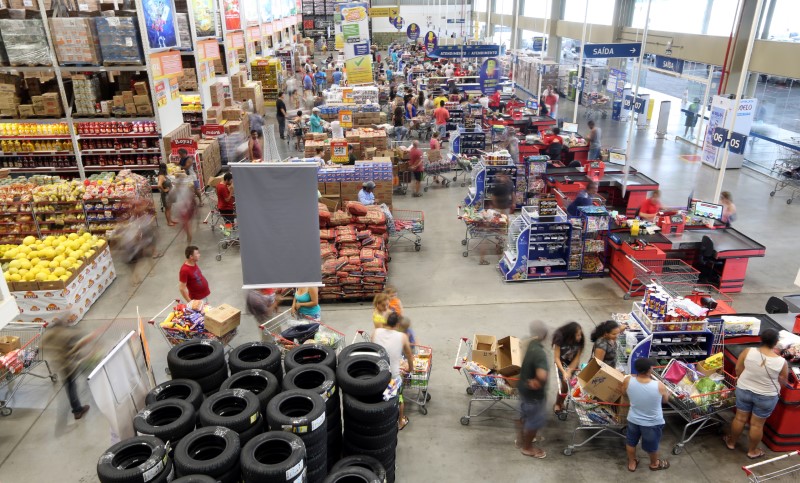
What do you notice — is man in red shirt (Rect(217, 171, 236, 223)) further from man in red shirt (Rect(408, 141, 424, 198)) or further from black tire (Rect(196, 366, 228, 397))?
black tire (Rect(196, 366, 228, 397))

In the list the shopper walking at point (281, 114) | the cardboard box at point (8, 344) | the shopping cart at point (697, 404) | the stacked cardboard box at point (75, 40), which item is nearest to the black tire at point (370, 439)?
the shopping cart at point (697, 404)

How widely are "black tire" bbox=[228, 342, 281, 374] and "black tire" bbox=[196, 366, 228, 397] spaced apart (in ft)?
0.39

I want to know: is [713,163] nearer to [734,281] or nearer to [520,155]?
[520,155]

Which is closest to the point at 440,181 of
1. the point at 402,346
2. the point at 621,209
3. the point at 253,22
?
the point at 621,209

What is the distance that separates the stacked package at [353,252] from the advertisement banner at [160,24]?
22.4 ft

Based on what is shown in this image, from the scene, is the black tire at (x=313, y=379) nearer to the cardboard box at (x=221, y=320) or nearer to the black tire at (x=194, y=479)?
the black tire at (x=194, y=479)

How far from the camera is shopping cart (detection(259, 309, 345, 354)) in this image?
696 centimetres

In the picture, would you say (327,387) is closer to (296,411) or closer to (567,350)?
(296,411)

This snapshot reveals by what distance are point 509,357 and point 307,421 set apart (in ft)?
11.2

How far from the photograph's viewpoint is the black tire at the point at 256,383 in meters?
5.56

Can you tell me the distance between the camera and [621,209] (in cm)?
1329

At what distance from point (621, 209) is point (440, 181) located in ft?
18.7

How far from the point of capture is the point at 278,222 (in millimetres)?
6039

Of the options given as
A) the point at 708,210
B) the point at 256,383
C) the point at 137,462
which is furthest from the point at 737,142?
the point at 137,462
